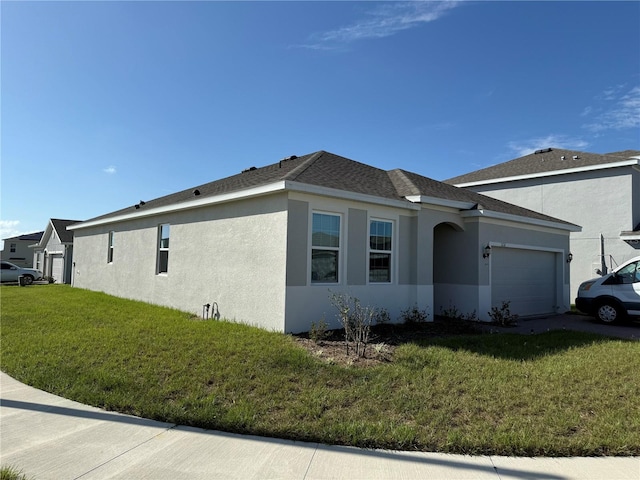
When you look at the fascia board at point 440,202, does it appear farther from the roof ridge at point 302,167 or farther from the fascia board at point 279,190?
the roof ridge at point 302,167

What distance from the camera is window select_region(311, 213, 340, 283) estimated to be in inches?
346

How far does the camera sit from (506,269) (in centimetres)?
1223

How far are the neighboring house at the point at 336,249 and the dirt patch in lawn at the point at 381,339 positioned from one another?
0.60m

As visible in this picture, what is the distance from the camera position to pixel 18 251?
46.0 metres

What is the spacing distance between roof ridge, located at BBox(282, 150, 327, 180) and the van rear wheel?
9.72 metres

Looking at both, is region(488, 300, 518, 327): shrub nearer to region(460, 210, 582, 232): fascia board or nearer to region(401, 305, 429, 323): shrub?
region(401, 305, 429, 323): shrub

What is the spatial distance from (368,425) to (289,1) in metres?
9.92

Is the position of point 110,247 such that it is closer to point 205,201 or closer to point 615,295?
point 205,201

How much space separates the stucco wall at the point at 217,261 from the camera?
855 centimetres

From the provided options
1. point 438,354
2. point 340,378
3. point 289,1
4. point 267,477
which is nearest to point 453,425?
point 340,378

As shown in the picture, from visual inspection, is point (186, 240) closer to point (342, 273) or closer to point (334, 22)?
point (342, 273)

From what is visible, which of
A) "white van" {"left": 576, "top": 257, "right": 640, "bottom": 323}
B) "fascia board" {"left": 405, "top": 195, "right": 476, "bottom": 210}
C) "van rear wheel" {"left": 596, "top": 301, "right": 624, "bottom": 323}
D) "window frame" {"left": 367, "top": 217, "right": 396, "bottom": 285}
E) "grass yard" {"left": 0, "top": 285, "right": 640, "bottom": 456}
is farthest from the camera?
"van rear wheel" {"left": 596, "top": 301, "right": 624, "bottom": 323}

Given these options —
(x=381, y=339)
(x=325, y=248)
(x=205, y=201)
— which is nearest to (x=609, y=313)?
(x=381, y=339)

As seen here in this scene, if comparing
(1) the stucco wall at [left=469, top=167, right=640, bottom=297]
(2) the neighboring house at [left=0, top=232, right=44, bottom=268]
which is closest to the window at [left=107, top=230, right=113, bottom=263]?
(1) the stucco wall at [left=469, top=167, right=640, bottom=297]
